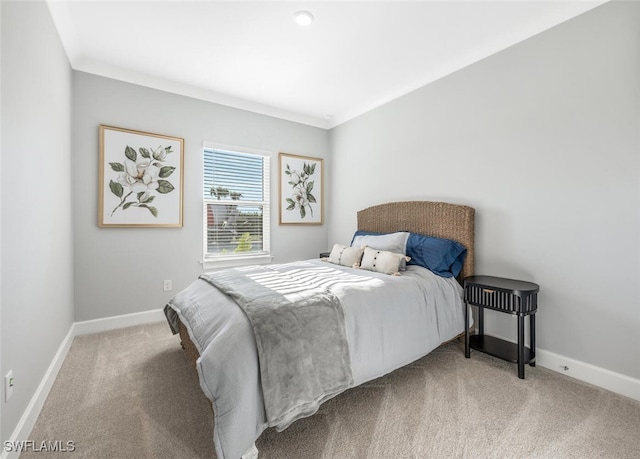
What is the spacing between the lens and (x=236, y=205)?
3.78 m

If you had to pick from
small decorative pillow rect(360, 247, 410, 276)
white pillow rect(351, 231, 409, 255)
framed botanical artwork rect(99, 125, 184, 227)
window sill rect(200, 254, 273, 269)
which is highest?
framed botanical artwork rect(99, 125, 184, 227)

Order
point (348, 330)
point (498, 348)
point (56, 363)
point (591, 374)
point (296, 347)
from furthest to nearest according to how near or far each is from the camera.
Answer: point (498, 348) < point (56, 363) < point (591, 374) < point (348, 330) < point (296, 347)

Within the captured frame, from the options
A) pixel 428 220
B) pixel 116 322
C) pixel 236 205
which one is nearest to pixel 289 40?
pixel 236 205

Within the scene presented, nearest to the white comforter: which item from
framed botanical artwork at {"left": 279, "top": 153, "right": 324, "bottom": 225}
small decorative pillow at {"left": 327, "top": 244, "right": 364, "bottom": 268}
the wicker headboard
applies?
small decorative pillow at {"left": 327, "top": 244, "right": 364, "bottom": 268}

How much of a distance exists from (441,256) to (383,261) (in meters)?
0.52

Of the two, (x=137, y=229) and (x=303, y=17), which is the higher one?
(x=303, y=17)

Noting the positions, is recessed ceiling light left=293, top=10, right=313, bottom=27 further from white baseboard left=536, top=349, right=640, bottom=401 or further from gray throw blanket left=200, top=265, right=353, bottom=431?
white baseboard left=536, top=349, right=640, bottom=401

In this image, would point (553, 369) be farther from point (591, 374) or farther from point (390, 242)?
point (390, 242)

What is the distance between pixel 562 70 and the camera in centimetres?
A: 217

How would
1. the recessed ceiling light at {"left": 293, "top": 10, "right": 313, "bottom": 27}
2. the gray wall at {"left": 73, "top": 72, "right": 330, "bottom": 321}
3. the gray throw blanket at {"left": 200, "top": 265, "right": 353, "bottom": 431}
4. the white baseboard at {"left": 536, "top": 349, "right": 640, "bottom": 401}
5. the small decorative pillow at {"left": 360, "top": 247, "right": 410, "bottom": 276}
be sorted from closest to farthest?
1. the gray throw blanket at {"left": 200, "top": 265, "right": 353, "bottom": 431}
2. the white baseboard at {"left": 536, "top": 349, "right": 640, "bottom": 401}
3. the recessed ceiling light at {"left": 293, "top": 10, "right": 313, "bottom": 27}
4. the small decorative pillow at {"left": 360, "top": 247, "right": 410, "bottom": 276}
5. the gray wall at {"left": 73, "top": 72, "right": 330, "bottom": 321}

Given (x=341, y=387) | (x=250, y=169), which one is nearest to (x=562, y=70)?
(x=341, y=387)

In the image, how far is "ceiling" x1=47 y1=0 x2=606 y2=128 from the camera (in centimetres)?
212

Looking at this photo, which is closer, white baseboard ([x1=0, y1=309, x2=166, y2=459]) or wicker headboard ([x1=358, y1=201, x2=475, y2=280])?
white baseboard ([x1=0, y1=309, x2=166, y2=459])

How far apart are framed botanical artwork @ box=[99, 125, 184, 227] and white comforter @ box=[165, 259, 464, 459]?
4.19 ft
